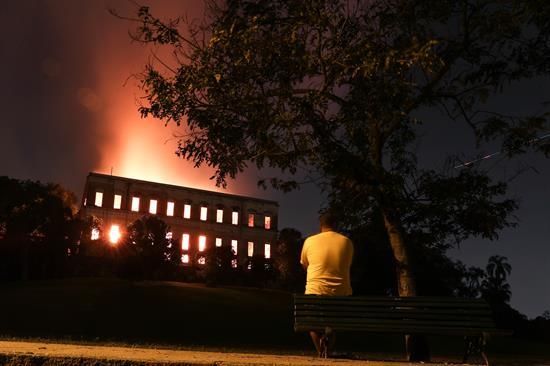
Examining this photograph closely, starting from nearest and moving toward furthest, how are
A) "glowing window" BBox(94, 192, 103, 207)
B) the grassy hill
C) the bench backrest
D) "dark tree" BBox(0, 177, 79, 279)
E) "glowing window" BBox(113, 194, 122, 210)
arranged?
the bench backrest < the grassy hill < "dark tree" BBox(0, 177, 79, 279) < "glowing window" BBox(94, 192, 103, 207) < "glowing window" BBox(113, 194, 122, 210)

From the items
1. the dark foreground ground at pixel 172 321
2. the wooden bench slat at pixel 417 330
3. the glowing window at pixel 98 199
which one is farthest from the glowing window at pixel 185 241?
the wooden bench slat at pixel 417 330

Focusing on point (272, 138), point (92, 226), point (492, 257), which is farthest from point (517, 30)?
point (92, 226)

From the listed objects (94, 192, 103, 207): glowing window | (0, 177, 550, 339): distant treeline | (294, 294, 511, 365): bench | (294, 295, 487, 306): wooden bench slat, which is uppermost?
(94, 192, 103, 207): glowing window

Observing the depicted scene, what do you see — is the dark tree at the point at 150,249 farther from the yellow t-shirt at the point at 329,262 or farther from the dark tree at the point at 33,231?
the yellow t-shirt at the point at 329,262

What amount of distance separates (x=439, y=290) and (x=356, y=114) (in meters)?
31.4

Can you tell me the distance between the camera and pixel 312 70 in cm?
1184

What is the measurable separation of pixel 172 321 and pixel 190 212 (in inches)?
2657

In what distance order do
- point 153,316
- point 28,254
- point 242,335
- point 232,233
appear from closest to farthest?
point 242,335, point 153,316, point 28,254, point 232,233

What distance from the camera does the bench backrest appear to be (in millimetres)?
8344

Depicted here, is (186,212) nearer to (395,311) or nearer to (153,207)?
(153,207)

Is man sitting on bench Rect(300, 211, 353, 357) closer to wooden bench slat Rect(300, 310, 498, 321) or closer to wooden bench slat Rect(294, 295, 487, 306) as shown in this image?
wooden bench slat Rect(294, 295, 487, 306)

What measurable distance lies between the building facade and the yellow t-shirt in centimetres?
7602

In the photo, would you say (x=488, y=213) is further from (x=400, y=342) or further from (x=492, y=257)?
(x=492, y=257)

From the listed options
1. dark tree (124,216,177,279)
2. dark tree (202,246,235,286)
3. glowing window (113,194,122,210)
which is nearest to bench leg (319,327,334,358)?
dark tree (124,216,177,279)
